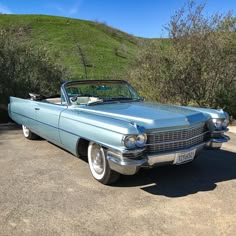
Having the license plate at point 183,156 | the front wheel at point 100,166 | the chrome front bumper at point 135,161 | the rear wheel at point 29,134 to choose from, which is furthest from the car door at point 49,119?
the license plate at point 183,156

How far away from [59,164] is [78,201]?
172 centimetres

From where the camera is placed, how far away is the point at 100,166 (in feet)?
15.9

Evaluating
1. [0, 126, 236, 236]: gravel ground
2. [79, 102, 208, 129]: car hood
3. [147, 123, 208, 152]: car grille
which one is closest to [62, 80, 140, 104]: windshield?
[79, 102, 208, 129]: car hood

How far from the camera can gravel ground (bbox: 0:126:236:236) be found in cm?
349

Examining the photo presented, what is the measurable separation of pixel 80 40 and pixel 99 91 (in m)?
29.9

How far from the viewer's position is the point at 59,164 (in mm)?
5789

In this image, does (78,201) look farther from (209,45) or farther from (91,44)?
(91,44)

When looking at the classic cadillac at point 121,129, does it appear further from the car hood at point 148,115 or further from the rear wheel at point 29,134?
the rear wheel at point 29,134

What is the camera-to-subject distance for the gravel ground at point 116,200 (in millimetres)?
3488

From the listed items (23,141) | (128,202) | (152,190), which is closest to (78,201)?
(128,202)

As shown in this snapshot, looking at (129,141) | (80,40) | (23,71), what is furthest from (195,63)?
(80,40)

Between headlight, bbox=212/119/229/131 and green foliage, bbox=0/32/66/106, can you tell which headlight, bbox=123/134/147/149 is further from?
green foliage, bbox=0/32/66/106

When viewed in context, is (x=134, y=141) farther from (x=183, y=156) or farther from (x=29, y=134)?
(x=29, y=134)

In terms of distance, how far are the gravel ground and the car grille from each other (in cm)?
55
